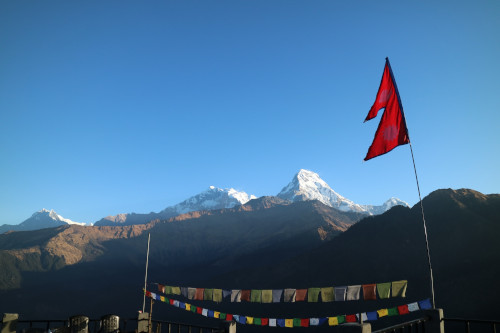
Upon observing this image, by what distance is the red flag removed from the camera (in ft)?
34.6

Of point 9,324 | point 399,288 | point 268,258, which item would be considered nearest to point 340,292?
point 399,288

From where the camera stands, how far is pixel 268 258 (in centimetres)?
12550

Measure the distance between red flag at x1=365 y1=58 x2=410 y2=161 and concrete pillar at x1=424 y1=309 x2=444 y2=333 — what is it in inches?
193

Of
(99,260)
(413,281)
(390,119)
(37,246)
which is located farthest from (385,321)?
(37,246)

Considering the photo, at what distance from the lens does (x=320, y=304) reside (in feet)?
237

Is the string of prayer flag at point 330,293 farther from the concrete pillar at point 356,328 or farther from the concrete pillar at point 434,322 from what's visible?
the concrete pillar at point 356,328

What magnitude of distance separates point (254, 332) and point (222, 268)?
204ft

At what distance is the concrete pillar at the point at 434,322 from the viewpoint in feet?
25.1

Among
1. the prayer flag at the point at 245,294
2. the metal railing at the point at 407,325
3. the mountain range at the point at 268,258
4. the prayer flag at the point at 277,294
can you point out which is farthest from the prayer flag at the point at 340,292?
the mountain range at the point at 268,258

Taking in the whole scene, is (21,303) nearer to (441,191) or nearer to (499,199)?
(441,191)

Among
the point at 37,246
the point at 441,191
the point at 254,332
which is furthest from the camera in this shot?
the point at 37,246

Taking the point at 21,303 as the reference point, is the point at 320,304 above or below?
above

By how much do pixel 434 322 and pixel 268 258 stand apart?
12188cm

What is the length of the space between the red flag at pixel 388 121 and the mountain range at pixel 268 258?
2583 centimetres
